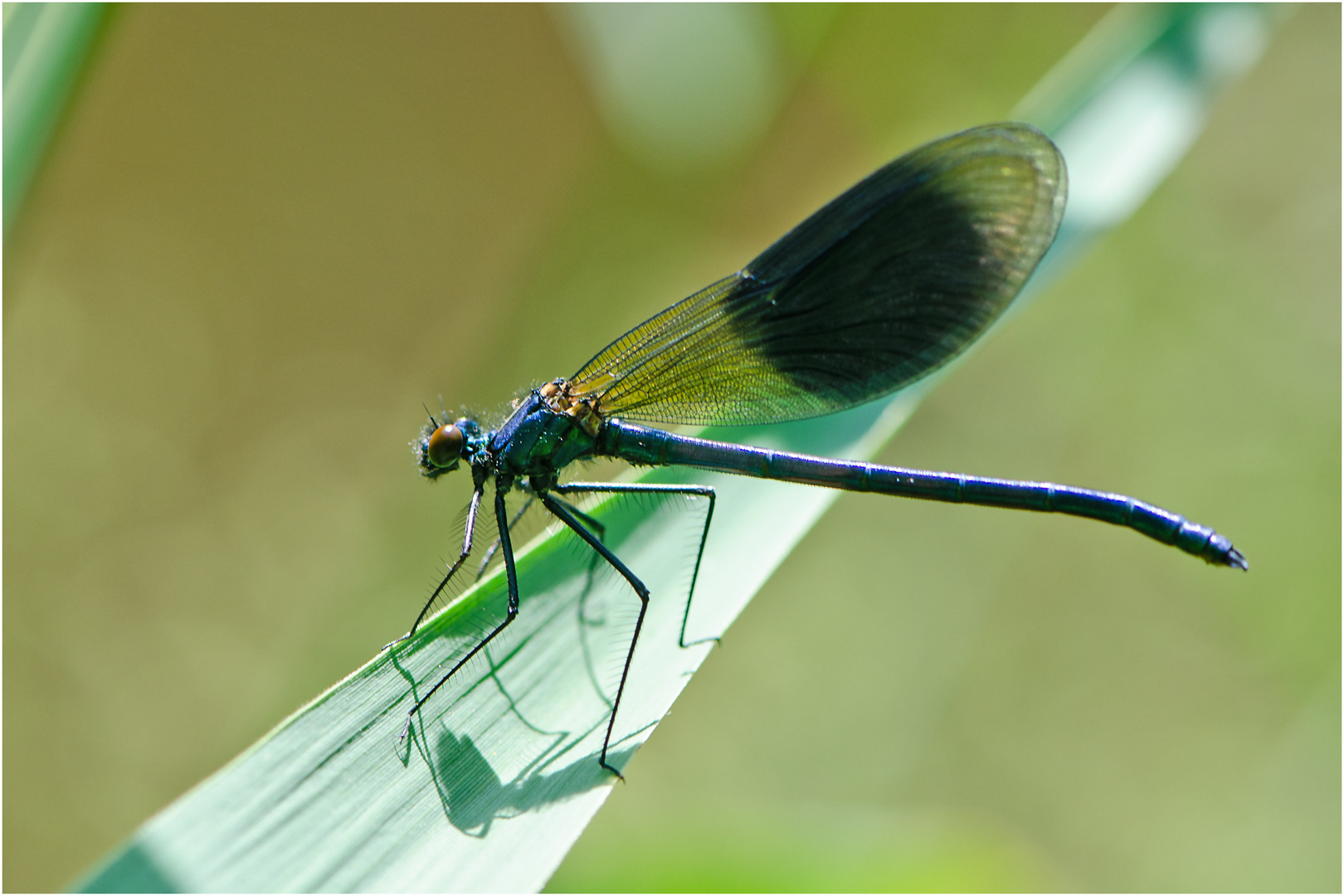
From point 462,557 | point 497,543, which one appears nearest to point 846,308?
point 497,543

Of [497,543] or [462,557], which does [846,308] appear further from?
[462,557]

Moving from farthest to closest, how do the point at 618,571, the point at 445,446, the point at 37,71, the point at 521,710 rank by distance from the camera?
the point at 445,446, the point at 618,571, the point at 521,710, the point at 37,71

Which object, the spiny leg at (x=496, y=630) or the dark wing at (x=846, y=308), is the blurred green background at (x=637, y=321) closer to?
the dark wing at (x=846, y=308)

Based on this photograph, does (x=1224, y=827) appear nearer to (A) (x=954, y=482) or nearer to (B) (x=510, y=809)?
(A) (x=954, y=482)

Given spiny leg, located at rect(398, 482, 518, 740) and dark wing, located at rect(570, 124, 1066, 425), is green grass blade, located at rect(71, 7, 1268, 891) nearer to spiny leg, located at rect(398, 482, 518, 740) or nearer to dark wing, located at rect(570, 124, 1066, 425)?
spiny leg, located at rect(398, 482, 518, 740)

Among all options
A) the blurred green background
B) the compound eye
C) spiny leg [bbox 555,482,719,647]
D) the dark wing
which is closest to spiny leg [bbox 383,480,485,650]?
the compound eye

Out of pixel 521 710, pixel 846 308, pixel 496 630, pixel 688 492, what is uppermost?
pixel 846 308
